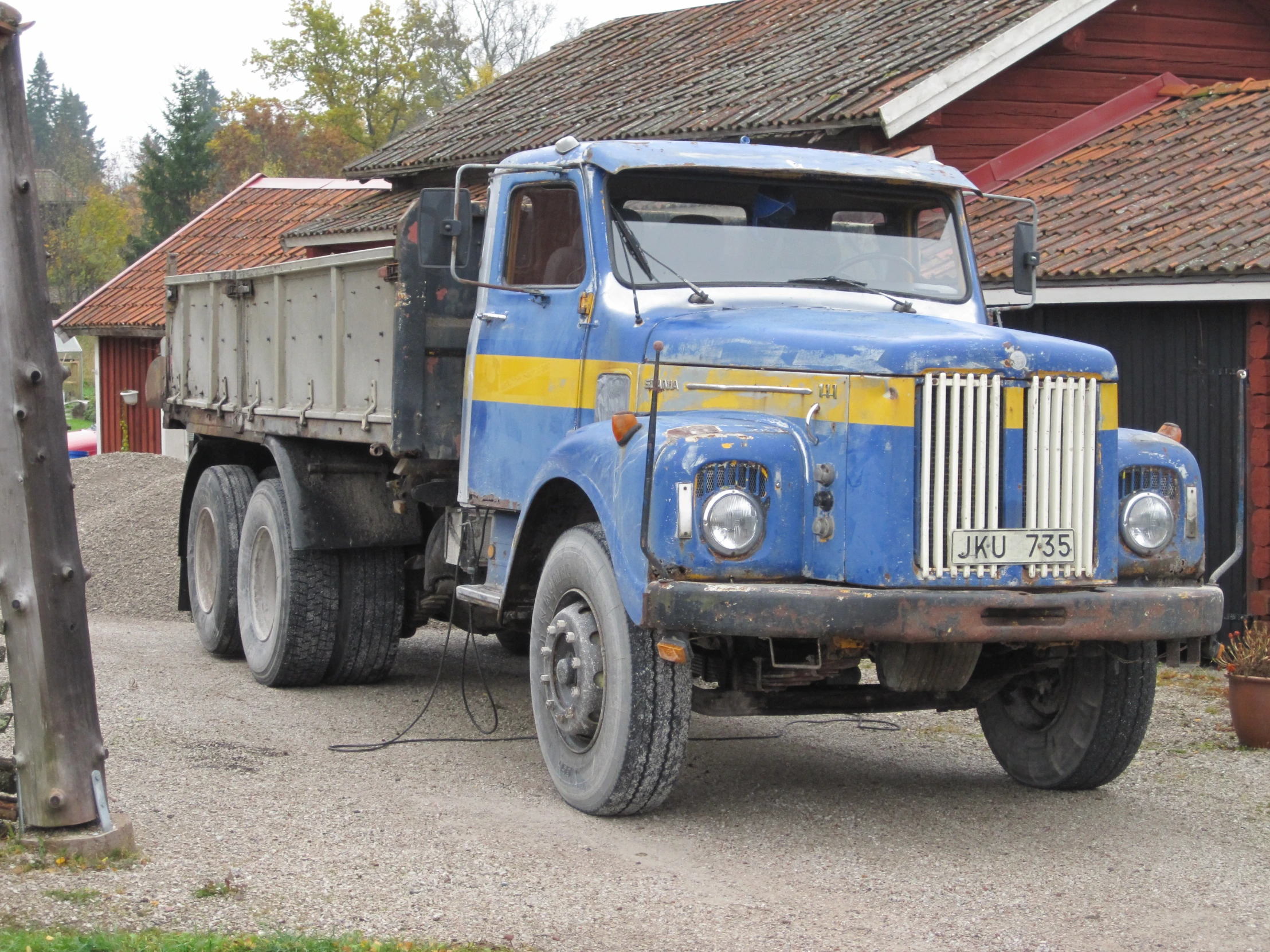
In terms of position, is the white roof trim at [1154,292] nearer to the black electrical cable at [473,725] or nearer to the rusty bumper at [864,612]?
the black electrical cable at [473,725]

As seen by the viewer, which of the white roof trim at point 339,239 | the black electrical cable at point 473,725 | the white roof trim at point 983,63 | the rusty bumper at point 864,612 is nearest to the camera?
the rusty bumper at point 864,612

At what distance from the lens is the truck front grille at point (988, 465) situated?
571cm

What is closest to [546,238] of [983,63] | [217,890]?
[217,890]

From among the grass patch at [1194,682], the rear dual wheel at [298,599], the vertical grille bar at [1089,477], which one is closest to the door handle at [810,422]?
the vertical grille bar at [1089,477]

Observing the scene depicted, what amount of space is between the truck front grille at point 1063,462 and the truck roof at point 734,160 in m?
1.73

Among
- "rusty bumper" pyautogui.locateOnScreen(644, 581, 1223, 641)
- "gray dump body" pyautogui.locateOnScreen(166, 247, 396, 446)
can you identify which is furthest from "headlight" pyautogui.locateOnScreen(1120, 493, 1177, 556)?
"gray dump body" pyautogui.locateOnScreen(166, 247, 396, 446)

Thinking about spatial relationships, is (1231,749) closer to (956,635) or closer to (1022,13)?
(956,635)

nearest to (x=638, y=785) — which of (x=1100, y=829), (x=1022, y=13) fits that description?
(x=1100, y=829)

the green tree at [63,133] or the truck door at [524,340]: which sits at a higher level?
the green tree at [63,133]

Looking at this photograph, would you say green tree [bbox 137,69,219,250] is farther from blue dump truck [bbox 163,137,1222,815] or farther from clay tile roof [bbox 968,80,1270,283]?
blue dump truck [bbox 163,137,1222,815]

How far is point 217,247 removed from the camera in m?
29.8

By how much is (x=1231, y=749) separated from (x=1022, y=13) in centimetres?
934

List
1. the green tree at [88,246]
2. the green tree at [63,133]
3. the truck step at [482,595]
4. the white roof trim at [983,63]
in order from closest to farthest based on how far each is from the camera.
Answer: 1. the truck step at [482,595]
2. the white roof trim at [983,63]
3. the green tree at [88,246]
4. the green tree at [63,133]

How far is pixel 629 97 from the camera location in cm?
1852
